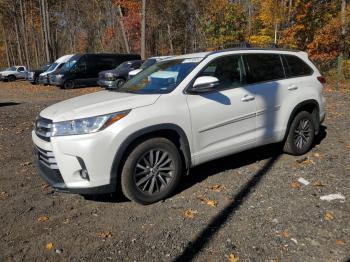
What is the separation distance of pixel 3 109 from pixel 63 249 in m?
11.2

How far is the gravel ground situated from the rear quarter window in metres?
1.35

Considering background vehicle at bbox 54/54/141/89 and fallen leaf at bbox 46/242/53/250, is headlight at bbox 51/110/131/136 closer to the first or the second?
fallen leaf at bbox 46/242/53/250

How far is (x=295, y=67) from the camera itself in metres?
6.38

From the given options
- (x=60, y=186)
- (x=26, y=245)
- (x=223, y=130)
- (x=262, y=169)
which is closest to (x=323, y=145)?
(x=262, y=169)

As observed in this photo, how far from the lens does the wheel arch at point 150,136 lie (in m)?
4.39

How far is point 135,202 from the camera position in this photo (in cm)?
471

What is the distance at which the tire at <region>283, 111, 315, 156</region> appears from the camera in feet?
20.7

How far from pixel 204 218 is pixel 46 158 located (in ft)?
6.23

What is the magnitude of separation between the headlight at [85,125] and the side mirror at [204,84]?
1.07 m

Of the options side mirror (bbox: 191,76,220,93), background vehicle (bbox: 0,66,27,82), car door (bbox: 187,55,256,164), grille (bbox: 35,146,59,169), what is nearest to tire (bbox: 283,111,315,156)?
car door (bbox: 187,55,256,164)

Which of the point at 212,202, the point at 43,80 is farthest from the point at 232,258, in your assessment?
the point at 43,80

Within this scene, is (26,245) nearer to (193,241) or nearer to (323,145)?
(193,241)

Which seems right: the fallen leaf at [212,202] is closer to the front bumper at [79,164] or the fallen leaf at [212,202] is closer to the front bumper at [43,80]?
the front bumper at [79,164]

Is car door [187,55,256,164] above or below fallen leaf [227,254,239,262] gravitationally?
above
